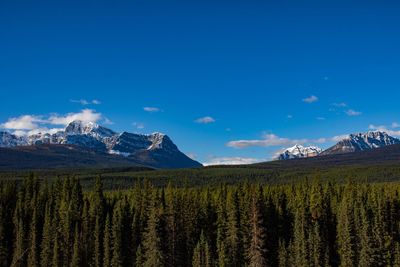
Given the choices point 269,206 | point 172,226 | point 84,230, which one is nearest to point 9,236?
point 84,230

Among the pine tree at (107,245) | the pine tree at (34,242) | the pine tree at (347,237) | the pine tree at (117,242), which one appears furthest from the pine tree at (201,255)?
Result: the pine tree at (34,242)

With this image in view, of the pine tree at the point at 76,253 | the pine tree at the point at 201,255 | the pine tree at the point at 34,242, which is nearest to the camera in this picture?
the pine tree at the point at 201,255

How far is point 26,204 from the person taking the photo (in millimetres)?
148125

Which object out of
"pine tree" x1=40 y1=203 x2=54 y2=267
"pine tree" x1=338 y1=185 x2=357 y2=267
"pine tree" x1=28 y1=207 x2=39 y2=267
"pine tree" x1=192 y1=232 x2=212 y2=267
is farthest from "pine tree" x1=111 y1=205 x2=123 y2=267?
"pine tree" x1=338 y1=185 x2=357 y2=267

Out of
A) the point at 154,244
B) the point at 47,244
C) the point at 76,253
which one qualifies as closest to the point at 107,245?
the point at 76,253

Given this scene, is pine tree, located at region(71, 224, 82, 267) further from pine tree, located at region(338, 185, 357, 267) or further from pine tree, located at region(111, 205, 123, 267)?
pine tree, located at region(338, 185, 357, 267)

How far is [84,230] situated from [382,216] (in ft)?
275

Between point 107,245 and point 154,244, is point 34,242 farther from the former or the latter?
point 154,244

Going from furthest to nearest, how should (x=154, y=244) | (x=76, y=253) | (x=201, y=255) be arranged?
(x=76, y=253) → (x=201, y=255) → (x=154, y=244)

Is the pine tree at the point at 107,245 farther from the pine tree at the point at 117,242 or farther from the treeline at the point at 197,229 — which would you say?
the pine tree at the point at 117,242

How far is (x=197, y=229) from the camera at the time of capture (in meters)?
138

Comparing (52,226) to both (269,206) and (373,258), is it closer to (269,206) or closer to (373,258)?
(269,206)

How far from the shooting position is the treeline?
415 feet

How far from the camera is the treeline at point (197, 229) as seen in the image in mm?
126375
